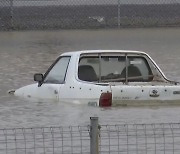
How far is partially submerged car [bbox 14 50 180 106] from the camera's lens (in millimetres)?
15336

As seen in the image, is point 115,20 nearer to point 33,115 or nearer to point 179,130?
point 33,115

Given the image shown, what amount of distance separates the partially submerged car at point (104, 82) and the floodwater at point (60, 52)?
0.17 metres

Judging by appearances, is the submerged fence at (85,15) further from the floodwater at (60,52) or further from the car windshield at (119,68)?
the car windshield at (119,68)

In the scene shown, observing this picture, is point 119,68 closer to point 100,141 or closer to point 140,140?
point 140,140

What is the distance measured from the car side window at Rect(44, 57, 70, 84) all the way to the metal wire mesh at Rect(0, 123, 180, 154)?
326 cm

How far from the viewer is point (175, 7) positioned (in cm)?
4150

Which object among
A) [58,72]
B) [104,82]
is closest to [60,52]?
[58,72]

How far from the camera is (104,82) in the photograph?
1616 centimetres

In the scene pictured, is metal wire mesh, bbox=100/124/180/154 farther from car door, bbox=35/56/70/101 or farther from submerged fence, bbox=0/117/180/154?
car door, bbox=35/56/70/101

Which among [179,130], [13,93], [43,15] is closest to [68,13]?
[43,15]

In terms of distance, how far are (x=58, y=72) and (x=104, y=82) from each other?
1002mm

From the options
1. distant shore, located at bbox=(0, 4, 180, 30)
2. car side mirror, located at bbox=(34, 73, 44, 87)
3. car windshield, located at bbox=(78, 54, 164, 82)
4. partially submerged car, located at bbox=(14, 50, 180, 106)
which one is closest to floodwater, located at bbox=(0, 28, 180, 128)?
partially submerged car, located at bbox=(14, 50, 180, 106)

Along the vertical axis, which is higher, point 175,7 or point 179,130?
point 179,130

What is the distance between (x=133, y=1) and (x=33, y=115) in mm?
19085
